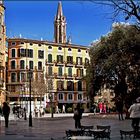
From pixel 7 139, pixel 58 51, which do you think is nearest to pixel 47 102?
pixel 58 51

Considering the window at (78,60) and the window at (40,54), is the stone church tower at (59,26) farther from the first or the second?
the window at (40,54)

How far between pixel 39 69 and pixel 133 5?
93.6 metres

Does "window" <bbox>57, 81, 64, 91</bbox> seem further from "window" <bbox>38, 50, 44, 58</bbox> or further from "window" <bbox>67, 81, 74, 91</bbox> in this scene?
"window" <bbox>38, 50, 44, 58</bbox>

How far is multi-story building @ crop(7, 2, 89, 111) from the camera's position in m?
109

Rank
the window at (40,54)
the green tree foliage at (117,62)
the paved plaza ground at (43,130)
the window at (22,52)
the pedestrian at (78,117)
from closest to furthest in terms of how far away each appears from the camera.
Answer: the paved plaza ground at (43,130) → the pedestrian at (78,117) → the green tree foliage at (117,62) → the window at (22,52) → the window at (40,54)

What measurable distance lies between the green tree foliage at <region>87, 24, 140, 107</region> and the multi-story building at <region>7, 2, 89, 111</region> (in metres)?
49.4

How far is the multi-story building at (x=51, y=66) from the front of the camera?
108812 mm

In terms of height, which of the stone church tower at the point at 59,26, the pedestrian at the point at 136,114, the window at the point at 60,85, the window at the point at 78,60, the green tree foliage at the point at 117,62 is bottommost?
the pedestrian at the point at 136,114

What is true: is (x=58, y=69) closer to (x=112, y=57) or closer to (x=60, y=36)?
(x=60, y=36)

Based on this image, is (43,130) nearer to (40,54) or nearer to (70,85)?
(40,54)

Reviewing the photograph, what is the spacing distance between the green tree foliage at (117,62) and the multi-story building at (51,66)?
162 feet

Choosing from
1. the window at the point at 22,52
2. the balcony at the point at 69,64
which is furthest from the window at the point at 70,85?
the window at the point at 22,52

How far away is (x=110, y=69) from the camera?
51781 mm

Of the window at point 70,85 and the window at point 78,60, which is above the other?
the window at point 78,60
